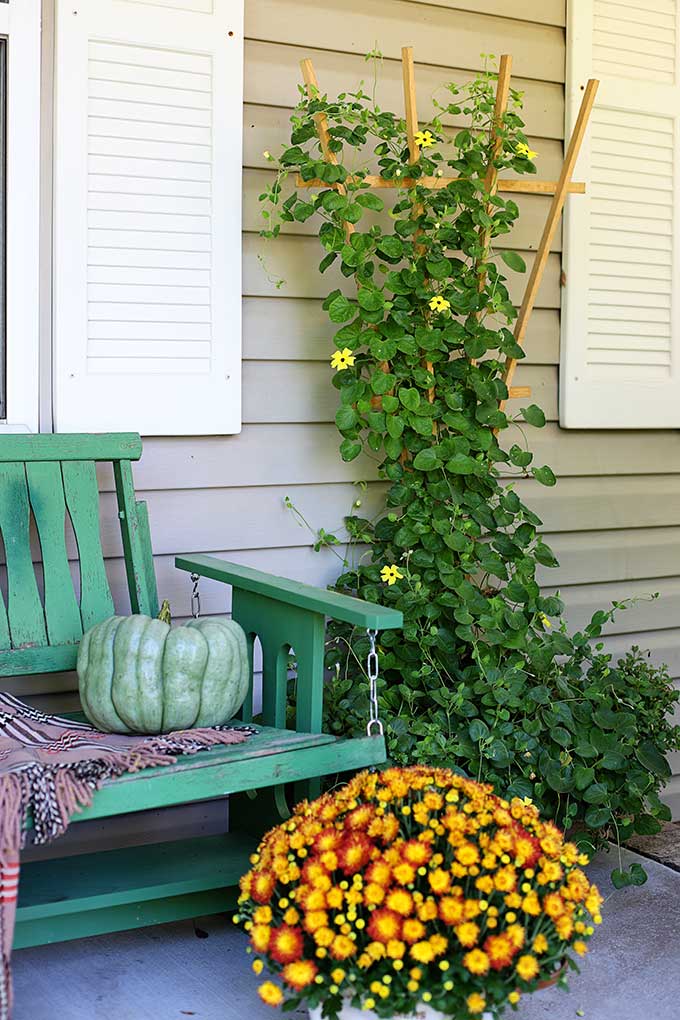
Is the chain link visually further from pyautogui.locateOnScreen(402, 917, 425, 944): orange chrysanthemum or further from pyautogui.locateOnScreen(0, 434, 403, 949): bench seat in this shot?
pyautogui.locateOnScreen(402, 917, 425, 944): orange chrysanthemum

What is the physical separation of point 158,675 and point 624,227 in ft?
6.14

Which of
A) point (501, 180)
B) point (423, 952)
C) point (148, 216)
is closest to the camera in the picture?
point (423, 952)

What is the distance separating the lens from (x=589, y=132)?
10.4 feet

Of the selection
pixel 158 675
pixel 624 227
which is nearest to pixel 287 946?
pixel 158 675

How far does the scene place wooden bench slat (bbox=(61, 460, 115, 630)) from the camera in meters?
2.52

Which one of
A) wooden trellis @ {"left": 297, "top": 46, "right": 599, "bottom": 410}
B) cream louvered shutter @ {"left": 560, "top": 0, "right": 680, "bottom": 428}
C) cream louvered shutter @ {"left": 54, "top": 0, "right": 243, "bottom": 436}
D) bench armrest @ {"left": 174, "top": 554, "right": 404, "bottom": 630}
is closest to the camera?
bench armrest @ {"left": 174, "top": 554, "right": 404, "bottom": 630}

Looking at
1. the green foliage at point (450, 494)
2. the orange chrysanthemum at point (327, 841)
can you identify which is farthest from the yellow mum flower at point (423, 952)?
the green foliage at point (450, 494)

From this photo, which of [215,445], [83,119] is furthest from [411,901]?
[83,119]

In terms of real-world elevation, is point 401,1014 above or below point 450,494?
below

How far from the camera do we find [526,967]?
5.62 ft

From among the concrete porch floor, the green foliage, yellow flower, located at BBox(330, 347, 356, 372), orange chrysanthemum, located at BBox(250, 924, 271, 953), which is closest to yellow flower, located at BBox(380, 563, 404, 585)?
the green foliage

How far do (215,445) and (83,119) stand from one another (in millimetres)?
757

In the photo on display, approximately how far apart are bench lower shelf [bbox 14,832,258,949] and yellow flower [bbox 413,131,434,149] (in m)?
1.56

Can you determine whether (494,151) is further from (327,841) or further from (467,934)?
(467,934)
